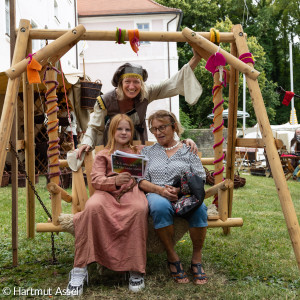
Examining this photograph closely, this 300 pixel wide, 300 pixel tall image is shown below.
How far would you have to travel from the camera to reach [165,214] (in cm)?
275

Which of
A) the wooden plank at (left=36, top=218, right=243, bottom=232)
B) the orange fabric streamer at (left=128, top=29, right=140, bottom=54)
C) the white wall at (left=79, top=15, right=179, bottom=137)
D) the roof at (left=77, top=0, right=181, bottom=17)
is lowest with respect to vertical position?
the wooden plank at (left=36, top=218, right=243, bottom=232)

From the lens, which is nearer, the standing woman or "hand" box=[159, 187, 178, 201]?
"hand" box=[159, 187, 178, 201]

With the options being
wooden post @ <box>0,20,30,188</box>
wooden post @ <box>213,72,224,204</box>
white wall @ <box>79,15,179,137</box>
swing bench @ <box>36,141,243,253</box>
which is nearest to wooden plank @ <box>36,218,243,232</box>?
swing bench @ <box>36,141,243,253</box>

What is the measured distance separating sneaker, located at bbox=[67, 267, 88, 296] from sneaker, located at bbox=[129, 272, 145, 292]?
0.34 metres

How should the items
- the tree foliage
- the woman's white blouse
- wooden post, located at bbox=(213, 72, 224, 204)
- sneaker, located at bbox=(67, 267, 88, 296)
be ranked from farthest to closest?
the tree foliage → wooden post, located at bbox=(213, 72, 224, 204) → the woman's white blouse → sneaker, located at bbox=(67, 267, 88, 296)

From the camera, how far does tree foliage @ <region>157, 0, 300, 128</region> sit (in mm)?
27475

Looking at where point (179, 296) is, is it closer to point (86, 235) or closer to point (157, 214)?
point (157, 214)

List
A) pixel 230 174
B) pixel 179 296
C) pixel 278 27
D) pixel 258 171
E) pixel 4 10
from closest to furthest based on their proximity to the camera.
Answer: pixel 179 296 → pixel 230 174 → pixel 4 10 → pixel 258 171 → pixel 278 27

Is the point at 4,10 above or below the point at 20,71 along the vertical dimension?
above

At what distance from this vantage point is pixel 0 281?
2898mm

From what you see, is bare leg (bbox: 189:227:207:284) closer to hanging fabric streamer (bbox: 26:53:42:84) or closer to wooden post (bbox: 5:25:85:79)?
hanging fabric streamer (bbox: 26:53:42:84)

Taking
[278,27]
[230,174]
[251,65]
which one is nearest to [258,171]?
[230,174]

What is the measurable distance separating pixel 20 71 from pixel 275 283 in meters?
2.50

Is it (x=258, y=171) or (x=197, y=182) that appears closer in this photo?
Answer: (x=197, y=182)
